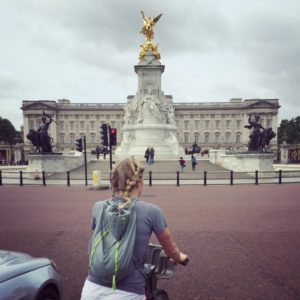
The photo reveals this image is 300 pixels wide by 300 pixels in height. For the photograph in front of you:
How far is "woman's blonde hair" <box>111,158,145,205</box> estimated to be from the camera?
7.61ft

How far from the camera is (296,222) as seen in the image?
27.2 ft

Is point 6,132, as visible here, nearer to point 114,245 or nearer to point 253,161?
point 253,161

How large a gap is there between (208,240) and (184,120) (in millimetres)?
105758

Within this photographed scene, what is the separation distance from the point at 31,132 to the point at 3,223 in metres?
18.9

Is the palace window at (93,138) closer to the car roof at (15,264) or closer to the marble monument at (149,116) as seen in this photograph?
the marble monument at (149,116)

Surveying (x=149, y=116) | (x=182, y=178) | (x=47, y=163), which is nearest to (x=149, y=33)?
(x=149, y=116)

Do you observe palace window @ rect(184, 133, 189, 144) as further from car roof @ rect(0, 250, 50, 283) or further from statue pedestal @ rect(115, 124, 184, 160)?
car roof @ rect(0, 250, 50, 283)

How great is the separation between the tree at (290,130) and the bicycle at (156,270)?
117m

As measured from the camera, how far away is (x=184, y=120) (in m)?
111

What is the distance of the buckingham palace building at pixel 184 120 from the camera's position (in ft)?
358

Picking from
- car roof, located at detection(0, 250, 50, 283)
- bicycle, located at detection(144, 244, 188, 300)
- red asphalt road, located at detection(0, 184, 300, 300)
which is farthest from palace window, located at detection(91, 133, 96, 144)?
bicycle, located at detection(144, 244, 188, 300)

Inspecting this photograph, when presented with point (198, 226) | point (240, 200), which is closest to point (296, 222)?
point (198, 226)

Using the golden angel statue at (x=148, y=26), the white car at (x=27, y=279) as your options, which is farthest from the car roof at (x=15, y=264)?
the golden angel statue at (x=148, y=26)

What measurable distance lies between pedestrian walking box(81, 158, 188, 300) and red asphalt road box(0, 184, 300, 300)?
2237mm
